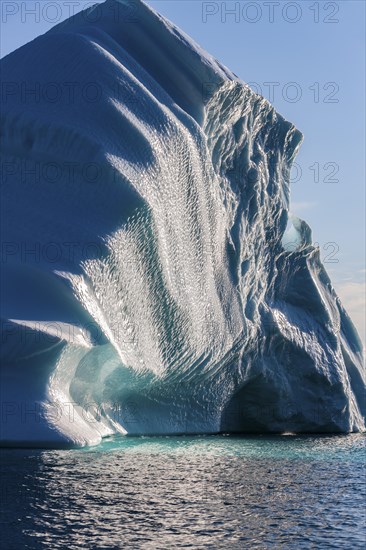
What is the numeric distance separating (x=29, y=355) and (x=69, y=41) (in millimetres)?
3204

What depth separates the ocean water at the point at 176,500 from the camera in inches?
118

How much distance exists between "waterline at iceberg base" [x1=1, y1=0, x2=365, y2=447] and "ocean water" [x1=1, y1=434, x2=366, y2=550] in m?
0.55

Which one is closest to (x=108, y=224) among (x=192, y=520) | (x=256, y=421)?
(x=192, y=520)

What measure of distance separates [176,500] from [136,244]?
9.91ft

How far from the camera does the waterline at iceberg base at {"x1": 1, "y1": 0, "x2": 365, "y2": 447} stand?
548 centimetres

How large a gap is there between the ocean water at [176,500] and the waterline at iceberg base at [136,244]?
553 mm

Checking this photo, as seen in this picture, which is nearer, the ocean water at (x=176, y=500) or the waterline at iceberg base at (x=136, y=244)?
the ocean water at (x=176, y=500)

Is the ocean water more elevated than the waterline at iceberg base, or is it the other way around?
the waterline at iceberg base

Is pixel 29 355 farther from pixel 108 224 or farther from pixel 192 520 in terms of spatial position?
pixel 192 520

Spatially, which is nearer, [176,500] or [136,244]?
[176,500]

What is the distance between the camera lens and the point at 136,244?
6.48 m

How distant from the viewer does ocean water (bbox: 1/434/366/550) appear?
301 cm

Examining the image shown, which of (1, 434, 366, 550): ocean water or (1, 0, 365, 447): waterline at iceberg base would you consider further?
(1, 0, 365, 447): waterline at iceberg base

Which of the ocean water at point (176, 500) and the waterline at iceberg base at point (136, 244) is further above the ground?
the waterline at iceberg base at point (136, 244)
